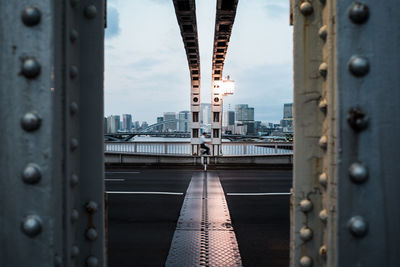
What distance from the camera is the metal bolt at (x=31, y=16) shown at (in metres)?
0.85

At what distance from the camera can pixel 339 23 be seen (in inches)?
35.1

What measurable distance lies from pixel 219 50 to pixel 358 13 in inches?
547

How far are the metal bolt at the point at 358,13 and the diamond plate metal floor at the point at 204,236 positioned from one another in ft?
9.03

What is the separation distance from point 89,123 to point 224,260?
253 cm

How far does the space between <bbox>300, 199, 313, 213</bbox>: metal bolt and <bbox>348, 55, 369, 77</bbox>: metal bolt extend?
53 cm

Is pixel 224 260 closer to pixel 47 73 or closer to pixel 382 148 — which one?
pixel 382 148

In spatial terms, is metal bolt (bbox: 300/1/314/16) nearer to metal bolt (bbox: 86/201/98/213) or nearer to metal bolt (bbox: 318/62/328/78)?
metal bolt (bbox: 318/62/328/78)

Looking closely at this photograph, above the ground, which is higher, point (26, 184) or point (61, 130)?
point (61, 130)

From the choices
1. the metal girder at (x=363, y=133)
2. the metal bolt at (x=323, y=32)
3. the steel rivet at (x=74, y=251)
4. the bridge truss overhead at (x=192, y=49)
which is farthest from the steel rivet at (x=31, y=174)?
the bridge truss overhead at (x=192, y=49)

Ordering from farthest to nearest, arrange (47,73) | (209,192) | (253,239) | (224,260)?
(209,192), (253,239), (224,260), (47,73)

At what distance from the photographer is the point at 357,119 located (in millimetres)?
874

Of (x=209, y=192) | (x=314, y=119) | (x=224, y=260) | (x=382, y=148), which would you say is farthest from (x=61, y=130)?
(x=209, y=192)

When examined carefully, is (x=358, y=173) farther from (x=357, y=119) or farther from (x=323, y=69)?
(x=323, y=69)

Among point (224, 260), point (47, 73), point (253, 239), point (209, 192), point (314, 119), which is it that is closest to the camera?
point (47, 73)
